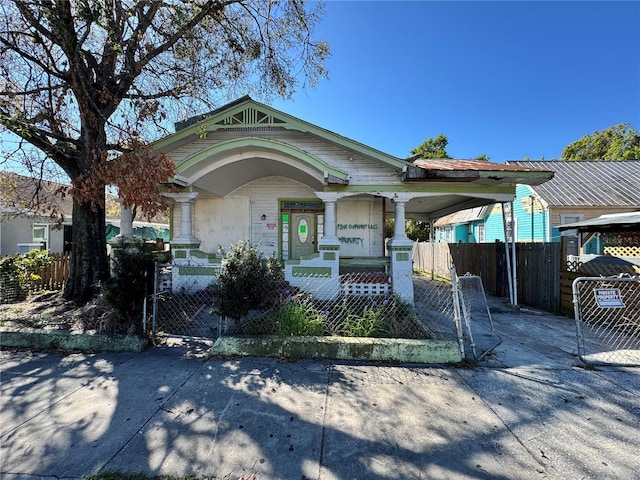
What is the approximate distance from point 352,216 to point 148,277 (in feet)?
22.3

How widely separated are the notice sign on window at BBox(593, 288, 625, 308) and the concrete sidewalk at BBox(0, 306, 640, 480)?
898mm

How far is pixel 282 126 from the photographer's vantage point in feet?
26.9

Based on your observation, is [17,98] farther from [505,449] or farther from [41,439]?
[505,449]

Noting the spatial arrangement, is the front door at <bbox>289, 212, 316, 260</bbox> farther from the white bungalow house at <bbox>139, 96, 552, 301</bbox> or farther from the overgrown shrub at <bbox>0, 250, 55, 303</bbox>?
the overgrown shrub at <bbox>0, 250, 55, 303</bbox>

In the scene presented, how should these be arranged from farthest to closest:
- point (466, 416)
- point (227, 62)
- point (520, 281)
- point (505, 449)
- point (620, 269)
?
point (520, 281) → point (227, 62) → point (620, 269) → point (466, 416) → point (505, 449)

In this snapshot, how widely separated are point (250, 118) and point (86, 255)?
16.7ft

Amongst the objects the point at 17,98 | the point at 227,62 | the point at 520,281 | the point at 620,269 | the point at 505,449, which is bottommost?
the point at 505,449

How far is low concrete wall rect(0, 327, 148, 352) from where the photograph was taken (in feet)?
16.1

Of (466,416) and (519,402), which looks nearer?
(466,416)

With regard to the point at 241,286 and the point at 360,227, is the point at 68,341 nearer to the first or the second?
the point at 241,286

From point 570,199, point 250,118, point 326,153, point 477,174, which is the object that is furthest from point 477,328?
point 570,199

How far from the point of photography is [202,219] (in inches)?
408

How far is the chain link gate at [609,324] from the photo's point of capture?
4.52m

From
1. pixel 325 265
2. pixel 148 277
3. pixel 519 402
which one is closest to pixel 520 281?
pixel 325 265
